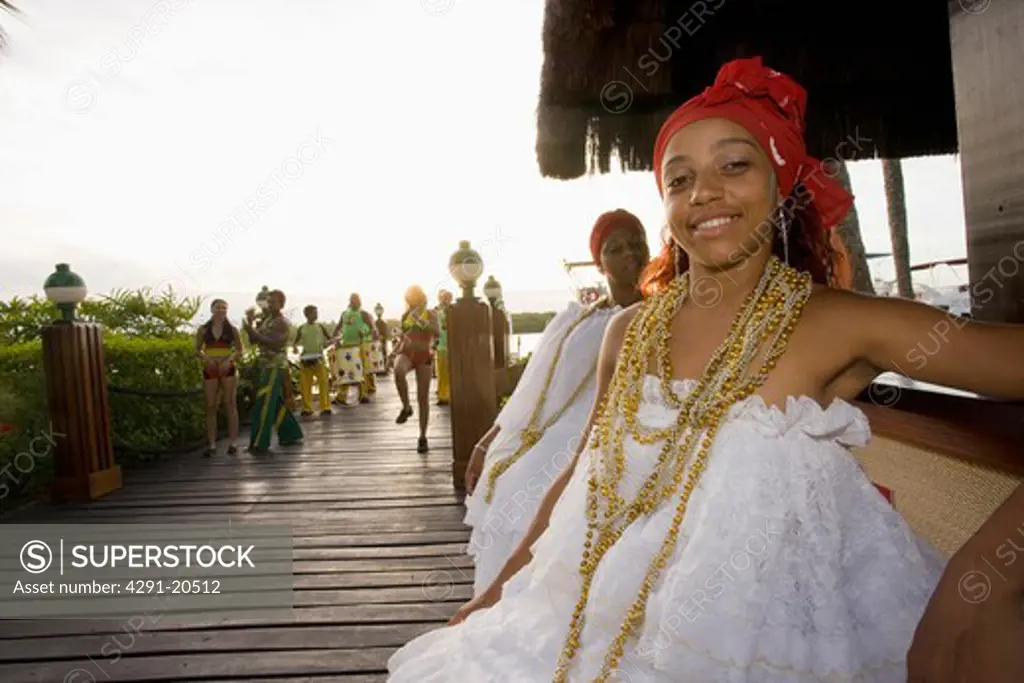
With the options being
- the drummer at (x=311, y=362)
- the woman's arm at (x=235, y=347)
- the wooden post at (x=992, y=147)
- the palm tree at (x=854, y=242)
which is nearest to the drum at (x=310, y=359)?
the drummer at (x=311, y=362)

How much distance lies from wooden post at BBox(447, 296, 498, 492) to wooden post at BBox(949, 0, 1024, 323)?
200 inches

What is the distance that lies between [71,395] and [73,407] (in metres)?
0.11

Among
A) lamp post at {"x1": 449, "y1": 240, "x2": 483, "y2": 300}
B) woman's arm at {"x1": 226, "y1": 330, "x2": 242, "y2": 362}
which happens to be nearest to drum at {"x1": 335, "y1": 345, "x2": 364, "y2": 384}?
woman's arm at {"x1": 226, "y1": 330, "x2": 242, "y2": 362}

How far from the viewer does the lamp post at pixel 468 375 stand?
21.2 ft

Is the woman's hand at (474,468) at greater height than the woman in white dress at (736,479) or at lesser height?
lesser

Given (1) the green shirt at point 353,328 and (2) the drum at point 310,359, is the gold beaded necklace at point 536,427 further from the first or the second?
(1) the green shirt at point 353,328

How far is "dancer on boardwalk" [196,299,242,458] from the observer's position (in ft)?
28.1

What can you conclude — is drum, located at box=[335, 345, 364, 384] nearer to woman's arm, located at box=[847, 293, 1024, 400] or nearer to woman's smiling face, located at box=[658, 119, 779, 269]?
woman's smiling face, located at box=[658, 119, 779, 269]

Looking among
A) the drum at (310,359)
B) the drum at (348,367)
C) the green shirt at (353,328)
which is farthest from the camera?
the drum at (348,367)

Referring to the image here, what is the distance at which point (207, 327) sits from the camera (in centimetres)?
865

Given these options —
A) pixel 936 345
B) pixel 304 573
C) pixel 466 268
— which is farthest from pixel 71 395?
pixel 936 345

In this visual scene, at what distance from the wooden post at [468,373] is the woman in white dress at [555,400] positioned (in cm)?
301

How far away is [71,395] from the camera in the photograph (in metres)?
6.31

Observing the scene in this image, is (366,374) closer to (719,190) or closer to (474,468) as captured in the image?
(474,468)
